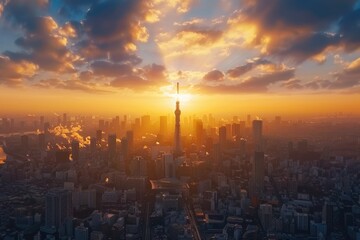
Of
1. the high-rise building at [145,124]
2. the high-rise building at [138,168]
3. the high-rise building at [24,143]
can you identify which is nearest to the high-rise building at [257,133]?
the high-rise building at [138,168]

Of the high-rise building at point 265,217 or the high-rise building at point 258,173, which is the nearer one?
the high-rise building at point 265,217

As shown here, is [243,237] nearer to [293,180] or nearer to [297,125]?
[293,180]

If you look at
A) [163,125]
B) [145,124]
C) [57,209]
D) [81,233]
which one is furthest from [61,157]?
[145,124]

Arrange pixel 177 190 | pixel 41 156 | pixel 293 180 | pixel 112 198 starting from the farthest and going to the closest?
pixel 41 156 < pixel 293 180 < pixel 177 190 < pixel 112 198

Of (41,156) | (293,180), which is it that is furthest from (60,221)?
(41,156)

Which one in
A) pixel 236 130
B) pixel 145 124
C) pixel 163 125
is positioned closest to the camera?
pixel 236 130

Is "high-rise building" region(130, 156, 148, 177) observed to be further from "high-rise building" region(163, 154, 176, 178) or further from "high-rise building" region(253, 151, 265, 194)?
"high-rise building" region(253, 151, 265, 194)

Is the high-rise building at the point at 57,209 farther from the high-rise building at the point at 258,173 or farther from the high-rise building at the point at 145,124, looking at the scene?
the high-rise building at the point at 145,124

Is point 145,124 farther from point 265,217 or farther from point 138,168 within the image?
point 265,217

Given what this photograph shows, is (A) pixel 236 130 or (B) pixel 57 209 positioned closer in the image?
(B) pixel 57 209
